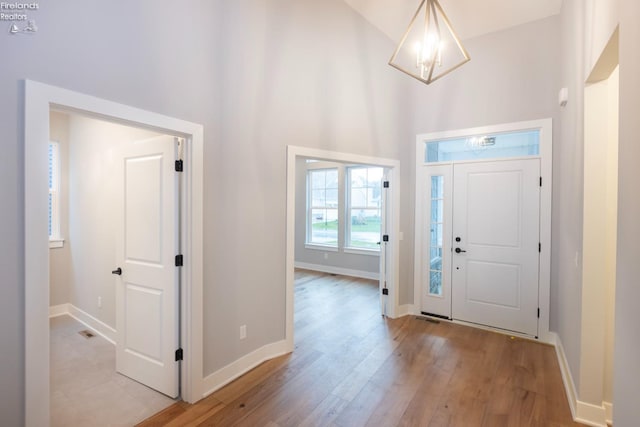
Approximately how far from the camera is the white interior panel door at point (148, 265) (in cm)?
241

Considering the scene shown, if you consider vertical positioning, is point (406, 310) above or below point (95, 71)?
below

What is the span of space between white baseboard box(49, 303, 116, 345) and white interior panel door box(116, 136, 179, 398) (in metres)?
0.86

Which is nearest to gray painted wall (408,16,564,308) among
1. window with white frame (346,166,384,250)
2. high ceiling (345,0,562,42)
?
high ceiling (345,0,562,42)

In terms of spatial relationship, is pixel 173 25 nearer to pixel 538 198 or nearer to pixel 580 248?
pixel 580 248

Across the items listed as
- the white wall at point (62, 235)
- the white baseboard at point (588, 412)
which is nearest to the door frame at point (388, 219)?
the white baseboard at point (588, 412)

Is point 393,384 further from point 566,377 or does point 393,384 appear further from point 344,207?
point 344,207

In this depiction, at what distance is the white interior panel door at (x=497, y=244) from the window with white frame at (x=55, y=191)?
17.2 ft

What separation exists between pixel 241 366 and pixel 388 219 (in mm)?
2542

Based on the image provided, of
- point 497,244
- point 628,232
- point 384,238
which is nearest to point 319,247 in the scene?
point 384,238

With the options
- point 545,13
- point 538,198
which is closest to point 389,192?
point 538,198

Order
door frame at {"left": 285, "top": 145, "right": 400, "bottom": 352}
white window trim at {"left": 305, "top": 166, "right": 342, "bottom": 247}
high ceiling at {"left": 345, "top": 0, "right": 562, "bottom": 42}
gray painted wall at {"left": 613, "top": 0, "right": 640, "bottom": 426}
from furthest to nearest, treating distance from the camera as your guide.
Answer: white window trim at {"left": 305, "top": 166, "right": 342, "bottom": 247} → high ceiling at {"left": 345, "top": 0, "right": 562, "bottom": 42} → door frame at {"left": 285, "top": 145, "right": 400, "bottom": 352} → gray painted wall at {"left": 613, "top": 0, "right": 640, "bottom": 426}

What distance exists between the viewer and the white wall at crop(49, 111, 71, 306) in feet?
13.1

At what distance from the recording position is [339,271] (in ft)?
22.5

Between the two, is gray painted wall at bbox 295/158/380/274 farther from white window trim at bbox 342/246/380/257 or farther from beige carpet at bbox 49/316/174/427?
beige carpet at bbox 49/316/174/427
